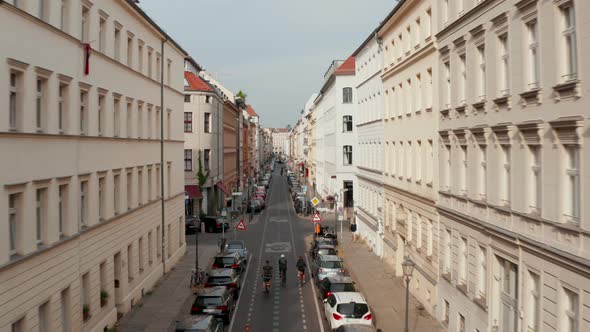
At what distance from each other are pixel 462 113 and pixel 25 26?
13.6 m

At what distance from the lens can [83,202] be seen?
69.1 feet

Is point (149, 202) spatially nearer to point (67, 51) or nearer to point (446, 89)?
point (67, 51)

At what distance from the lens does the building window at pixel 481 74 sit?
19.0 meters

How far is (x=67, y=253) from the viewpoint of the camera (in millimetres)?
18547

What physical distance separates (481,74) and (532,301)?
724 cm

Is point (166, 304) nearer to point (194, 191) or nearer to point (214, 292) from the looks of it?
point (214, 292)

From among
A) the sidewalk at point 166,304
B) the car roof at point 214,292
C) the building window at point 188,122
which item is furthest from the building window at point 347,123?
the car roof at point 214,292

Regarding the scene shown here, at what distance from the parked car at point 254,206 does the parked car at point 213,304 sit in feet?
133

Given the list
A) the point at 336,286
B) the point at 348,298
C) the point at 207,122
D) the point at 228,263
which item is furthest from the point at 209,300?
the point at 207,122

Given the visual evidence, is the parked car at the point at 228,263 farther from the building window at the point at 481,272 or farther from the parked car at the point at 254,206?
the parked car at the point at 254,206

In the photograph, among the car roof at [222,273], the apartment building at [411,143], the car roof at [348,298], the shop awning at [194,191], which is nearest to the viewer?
the car roof at [348,298]

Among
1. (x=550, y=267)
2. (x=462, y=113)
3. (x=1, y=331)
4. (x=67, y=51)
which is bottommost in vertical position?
(x=1, y=331)

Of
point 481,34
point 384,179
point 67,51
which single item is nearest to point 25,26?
point 67,51

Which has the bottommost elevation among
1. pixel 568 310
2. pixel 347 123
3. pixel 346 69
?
pixel 568 310
